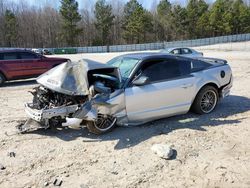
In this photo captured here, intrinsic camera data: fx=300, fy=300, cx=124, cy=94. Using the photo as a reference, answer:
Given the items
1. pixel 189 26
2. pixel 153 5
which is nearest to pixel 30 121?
pixel 189 26

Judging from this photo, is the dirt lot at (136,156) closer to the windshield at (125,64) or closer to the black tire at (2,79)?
the windshield at (125,64)

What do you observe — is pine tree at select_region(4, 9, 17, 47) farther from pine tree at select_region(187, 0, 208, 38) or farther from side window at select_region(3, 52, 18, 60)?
side window at select_region(3, 52, 18, 60)

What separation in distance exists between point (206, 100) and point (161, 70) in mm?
1461

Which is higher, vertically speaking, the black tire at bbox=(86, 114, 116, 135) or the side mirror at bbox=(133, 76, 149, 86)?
the side mirror at bbox=(133, 76, 149, 86)

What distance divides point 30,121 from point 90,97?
1554mm

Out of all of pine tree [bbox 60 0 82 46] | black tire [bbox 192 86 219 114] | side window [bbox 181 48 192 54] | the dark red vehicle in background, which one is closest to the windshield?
black tire [bbox 192 86 219 114]

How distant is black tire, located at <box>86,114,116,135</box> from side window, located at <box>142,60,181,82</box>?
1.15 metres

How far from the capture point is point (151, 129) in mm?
5992

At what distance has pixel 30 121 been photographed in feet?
19.9

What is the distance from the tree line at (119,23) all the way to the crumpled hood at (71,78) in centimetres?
6584

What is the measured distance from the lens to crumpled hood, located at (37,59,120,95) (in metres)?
5.41

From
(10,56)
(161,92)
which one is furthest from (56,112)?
(10,56)

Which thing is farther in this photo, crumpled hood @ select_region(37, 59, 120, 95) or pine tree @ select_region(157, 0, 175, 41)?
pine tree @ select_region(157, 0, 175, 41)

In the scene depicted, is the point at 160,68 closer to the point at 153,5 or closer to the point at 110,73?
the point at 110,73
